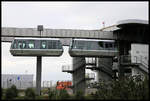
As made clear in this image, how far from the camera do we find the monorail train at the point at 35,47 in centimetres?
4138

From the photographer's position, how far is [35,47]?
136ft

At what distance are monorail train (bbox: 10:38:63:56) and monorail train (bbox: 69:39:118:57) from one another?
2305mm

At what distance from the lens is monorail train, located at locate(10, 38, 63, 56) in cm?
4138

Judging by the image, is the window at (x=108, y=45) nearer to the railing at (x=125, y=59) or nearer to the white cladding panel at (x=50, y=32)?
the white cladding panel at (x=50, y=32)

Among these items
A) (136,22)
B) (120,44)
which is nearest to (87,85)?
(120,44)

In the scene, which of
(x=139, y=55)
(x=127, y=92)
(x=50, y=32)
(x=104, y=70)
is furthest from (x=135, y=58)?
(x=127, y=92)

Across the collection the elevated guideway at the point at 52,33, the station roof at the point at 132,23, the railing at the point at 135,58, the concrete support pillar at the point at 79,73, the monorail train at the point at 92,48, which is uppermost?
the station roof at the point at 132,23

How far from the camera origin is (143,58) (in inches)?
1586

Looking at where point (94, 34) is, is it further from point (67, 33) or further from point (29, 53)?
point (29, 53)

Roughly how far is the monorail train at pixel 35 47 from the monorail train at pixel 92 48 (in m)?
2.30

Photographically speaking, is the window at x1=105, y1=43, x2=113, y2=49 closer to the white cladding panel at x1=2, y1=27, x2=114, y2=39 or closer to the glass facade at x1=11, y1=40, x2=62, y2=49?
the white cladding panel at x1=2, y1=27, x2=114, y2=39

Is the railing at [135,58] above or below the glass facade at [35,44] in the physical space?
below

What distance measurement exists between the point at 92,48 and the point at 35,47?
30.4ft

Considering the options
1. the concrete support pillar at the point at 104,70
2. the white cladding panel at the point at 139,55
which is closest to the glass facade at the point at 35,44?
the concrete support pillar at the point at 104,70
